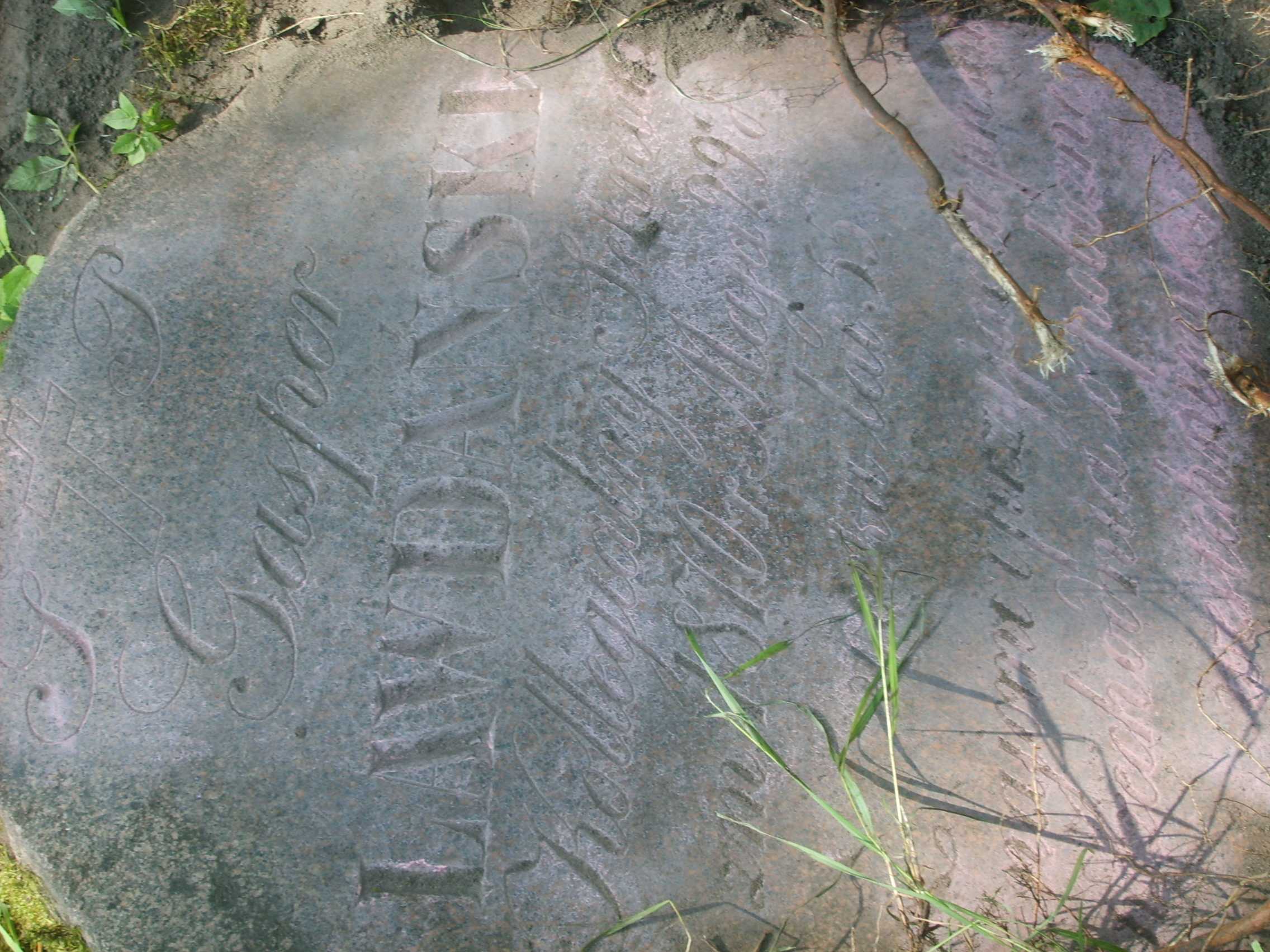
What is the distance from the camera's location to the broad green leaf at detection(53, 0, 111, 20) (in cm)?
255

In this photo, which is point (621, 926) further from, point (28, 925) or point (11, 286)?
point (11, 286)

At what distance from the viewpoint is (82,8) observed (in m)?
2.56

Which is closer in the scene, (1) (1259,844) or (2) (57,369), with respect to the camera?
(1) (1259,844)

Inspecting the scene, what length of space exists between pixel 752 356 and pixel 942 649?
729 mm

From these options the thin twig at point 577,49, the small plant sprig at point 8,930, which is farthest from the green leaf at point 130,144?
the small plant sprig at point 8,930

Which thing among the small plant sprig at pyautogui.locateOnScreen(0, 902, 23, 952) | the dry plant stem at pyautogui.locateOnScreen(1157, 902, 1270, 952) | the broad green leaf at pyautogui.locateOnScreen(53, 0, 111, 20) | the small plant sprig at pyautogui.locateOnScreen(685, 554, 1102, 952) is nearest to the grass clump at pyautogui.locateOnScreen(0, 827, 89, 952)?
the small plant sprig at pyautogui.locateOnScreen(0, 902, 23, 952)

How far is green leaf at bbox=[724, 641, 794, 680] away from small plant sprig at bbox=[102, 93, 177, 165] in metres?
1.95

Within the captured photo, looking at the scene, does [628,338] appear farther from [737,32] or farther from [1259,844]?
[1259,844]

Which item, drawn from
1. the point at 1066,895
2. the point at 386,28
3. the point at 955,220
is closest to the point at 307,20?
the point at 386,28

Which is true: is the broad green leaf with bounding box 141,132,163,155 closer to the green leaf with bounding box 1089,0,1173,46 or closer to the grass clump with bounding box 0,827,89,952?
the grass clump with bounding box 0,827,89,952

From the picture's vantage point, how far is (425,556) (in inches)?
74.1

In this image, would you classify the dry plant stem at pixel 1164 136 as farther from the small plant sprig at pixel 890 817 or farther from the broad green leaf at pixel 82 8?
the broad green leaf at pixel 82 8

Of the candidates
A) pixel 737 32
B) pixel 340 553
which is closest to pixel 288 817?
pixel 340 553

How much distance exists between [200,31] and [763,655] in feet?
7.26
